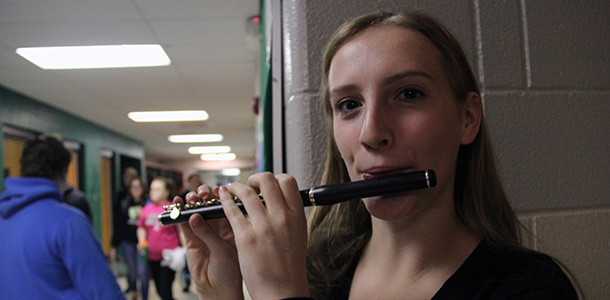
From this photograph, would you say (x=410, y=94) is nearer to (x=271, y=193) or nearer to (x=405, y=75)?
(x=405, y=75)

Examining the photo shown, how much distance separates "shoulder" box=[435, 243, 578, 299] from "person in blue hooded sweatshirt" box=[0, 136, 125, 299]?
149 cm

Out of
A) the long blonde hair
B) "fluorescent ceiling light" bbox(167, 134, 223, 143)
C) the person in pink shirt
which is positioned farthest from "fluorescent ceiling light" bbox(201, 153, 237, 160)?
the long blonde hair

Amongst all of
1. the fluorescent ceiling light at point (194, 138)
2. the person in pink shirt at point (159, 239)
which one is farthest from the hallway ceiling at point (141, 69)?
the fluorescent ceiling light at point (194, 138)

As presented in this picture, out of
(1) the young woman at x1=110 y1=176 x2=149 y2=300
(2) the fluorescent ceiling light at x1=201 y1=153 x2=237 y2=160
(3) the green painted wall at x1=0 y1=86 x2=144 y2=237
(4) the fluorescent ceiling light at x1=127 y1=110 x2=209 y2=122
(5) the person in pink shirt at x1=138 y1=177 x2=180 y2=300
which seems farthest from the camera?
(2) the fluorescent ceiling light at x1=201 y1=153 x2=237 y2=160

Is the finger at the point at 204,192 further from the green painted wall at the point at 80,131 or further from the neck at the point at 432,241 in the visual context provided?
the green painted wall at the point at 80,131

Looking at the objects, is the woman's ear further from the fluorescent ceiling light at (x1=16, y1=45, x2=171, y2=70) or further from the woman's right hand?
the fluorescent ceiling light at (x1=16, y1=45, x2=171, y2=70)

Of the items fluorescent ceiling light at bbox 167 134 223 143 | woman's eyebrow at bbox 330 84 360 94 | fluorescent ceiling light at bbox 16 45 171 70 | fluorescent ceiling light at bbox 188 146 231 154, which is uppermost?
fluorescent ceiling light at bbox 16 45 171 70

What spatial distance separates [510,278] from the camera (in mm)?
653

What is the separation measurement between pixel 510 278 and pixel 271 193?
39 cm

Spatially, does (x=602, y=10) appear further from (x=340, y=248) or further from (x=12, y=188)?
(x=12, y=188)

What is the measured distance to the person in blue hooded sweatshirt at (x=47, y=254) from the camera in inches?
67.1

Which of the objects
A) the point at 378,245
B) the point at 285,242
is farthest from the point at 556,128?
the point at 285,242

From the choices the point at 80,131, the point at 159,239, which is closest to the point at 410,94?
the point at 159,239

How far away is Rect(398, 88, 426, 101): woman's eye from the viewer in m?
0.71
